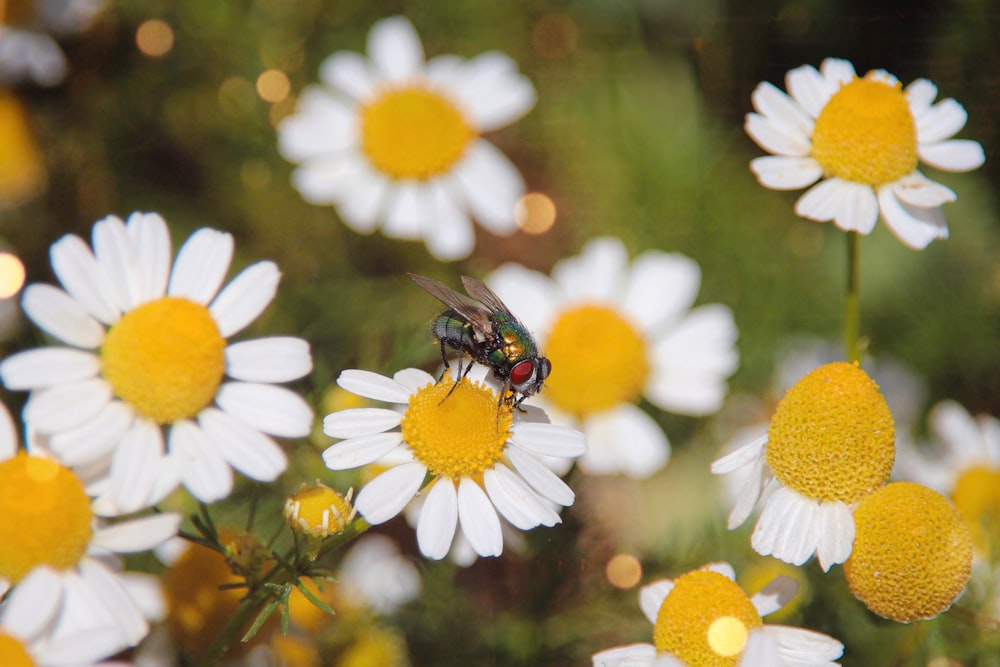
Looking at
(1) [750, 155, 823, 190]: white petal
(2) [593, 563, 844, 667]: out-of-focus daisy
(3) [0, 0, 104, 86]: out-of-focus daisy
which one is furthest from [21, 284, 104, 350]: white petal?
(3) [0, 0, 104, 86]: out-of-focus daisy

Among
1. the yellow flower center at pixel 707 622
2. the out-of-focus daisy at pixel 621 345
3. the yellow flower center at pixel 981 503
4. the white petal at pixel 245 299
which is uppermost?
the white petal at pixel 245 299

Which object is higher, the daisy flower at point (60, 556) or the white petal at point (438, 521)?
the daisy flower at point (60, 556)

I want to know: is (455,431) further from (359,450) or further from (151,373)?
(151,373)

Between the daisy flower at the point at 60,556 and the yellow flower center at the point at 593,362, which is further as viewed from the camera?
the yellow flower center at the point at 593,362

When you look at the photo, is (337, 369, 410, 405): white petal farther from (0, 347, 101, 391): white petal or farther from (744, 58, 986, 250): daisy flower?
(744, 58, 986, 250): daisy flower

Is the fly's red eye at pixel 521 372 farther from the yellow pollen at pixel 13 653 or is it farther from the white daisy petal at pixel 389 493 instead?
the yellow pollen at pixel 13 653

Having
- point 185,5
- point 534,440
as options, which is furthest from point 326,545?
point 185,5

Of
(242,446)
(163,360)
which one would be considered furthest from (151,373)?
(242,446)

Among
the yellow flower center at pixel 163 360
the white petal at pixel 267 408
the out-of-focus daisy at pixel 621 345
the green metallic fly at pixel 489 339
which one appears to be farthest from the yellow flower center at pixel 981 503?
the yellow flower center at pixel 163 360
